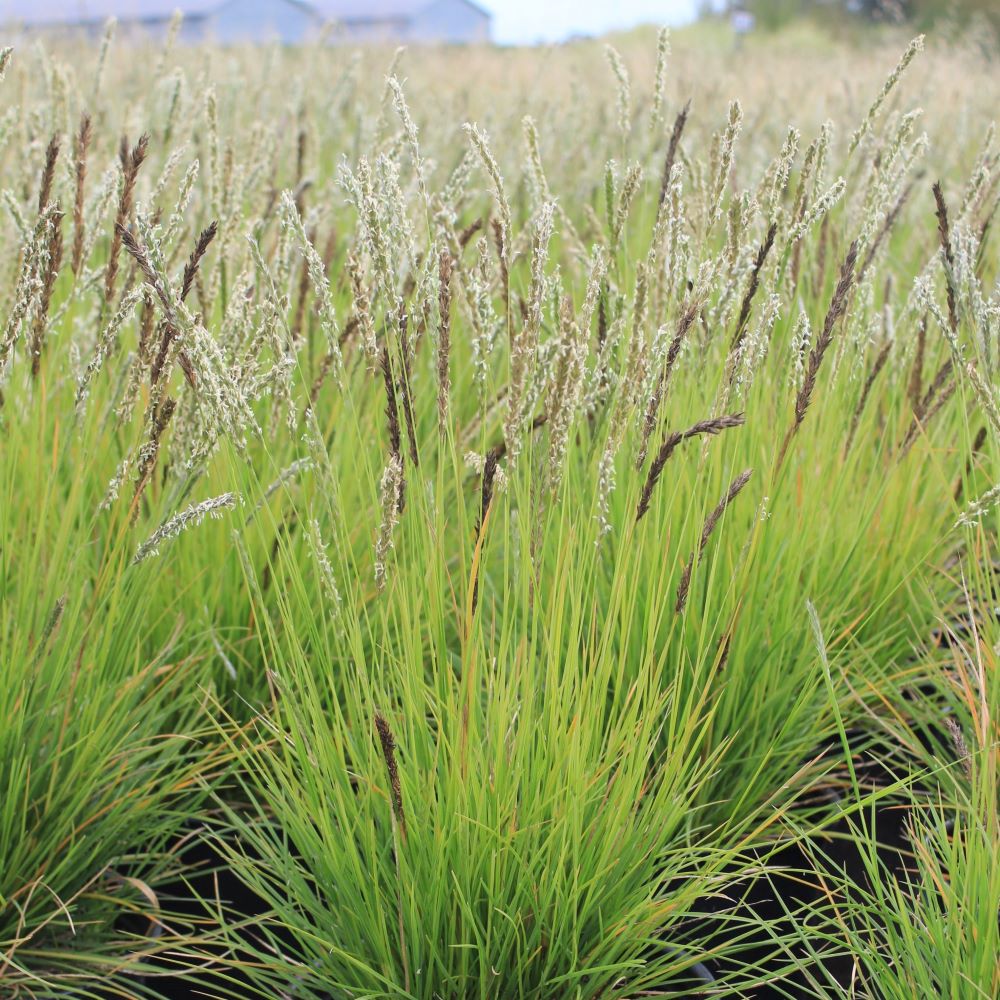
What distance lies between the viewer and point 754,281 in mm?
1569

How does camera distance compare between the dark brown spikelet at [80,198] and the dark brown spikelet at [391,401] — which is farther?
the dark brown spikelet at [80,198]

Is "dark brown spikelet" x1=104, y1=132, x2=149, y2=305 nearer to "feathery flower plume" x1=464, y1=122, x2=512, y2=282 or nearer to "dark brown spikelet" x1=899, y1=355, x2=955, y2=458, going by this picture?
"feathery flower plume" x1=464, y1=122, x2=512, y2=282

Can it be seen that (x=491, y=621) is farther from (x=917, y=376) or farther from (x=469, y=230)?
(x=917, y=376)

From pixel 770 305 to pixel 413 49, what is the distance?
12.0m

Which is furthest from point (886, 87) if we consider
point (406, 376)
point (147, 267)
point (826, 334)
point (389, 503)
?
point (147, 267)

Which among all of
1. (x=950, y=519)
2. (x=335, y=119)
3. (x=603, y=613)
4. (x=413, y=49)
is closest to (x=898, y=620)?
(x=950, y=519)

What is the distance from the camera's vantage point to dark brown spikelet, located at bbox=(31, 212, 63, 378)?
4.58 feet

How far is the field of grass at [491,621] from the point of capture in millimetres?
1254

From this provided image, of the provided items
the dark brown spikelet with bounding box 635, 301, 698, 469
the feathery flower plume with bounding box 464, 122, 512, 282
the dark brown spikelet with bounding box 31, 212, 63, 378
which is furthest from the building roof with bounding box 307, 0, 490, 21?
the dark brown spikelet with bounding box 635, 301, 698, 469

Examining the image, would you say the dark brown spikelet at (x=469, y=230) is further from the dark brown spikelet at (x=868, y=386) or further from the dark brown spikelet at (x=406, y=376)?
the dark brown spikelet at (x=868, y=386)

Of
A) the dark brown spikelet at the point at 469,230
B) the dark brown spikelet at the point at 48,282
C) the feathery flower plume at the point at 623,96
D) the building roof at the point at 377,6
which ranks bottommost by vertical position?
the dark brown spikelet at the point at 48,282

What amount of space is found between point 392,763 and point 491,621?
665 mm

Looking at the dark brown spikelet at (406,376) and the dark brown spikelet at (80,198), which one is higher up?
the dark brown spikelet at (80,198)

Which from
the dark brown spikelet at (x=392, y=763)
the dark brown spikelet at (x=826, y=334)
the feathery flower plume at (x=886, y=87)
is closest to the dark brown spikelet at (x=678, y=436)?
the dark brown spikelet at (x=826, y=334)
